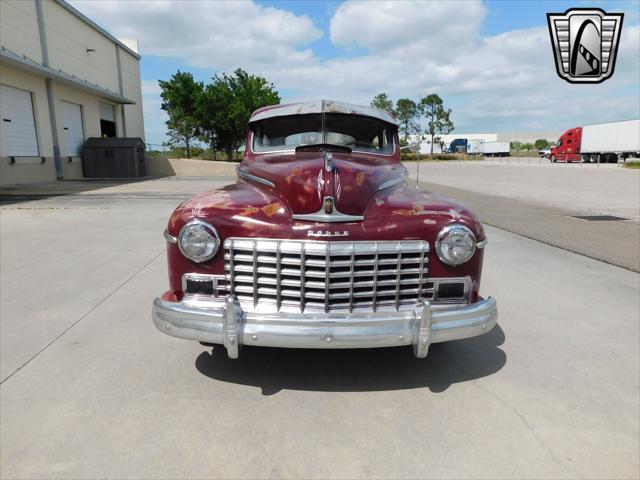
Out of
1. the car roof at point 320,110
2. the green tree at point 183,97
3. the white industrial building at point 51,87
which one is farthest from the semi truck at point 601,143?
the car roof at point 320,110

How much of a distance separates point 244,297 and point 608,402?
7.16ft

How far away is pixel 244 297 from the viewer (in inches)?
103

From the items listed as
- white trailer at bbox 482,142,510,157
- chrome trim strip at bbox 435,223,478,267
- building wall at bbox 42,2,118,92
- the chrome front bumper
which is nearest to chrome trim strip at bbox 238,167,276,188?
the chrome front bumper

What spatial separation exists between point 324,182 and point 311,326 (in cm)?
84

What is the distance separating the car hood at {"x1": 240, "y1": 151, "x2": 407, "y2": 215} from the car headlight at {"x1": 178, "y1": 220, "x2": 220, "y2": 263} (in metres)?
0.48

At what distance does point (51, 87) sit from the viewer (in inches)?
787

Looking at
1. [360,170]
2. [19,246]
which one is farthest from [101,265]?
[360,170]

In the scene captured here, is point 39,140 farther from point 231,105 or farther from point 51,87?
point 231,105

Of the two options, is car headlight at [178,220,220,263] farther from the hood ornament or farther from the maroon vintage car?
the hood ornament

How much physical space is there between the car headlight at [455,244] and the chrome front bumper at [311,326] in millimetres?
303

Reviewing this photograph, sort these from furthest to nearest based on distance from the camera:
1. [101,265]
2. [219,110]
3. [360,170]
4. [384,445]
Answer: [219,110], [101,265], [360,170], [384,445]

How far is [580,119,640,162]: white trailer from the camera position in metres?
40.6

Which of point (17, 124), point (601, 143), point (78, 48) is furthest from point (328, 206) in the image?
point (601, 143)

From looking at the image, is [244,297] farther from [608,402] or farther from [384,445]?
[608,402]
